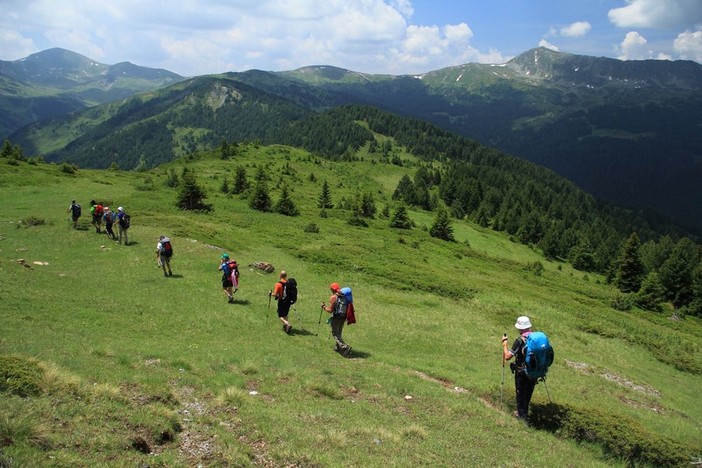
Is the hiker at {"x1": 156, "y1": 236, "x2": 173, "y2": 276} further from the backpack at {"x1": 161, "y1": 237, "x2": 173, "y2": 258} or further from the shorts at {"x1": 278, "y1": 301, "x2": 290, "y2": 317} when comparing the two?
the shorts at {"x1": 278, "y1": 301, "x2": 290, "y2": 317}

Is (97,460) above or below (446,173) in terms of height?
below

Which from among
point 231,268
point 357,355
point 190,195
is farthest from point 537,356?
point 190,195

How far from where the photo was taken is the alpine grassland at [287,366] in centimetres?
959

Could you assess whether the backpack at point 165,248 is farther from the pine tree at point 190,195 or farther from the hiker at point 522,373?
the pine tree at point 190,195

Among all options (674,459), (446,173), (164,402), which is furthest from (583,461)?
(446,173)

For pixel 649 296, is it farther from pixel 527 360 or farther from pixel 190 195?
pixel 190 195

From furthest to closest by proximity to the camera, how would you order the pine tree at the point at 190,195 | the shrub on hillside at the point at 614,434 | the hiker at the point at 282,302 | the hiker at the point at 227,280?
the pine tree at the point at 190,195
the hiker at the point at 227,280
the hiker at the point at 282,302
the shrub on hillside at the point at 614,434

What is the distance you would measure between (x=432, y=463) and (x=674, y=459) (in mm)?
7660

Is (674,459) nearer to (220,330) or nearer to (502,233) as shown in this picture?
(220,330)

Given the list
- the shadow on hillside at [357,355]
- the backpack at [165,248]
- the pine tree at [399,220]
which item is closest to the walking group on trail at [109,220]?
the backpack at [165,248]

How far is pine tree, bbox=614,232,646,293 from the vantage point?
9194cm

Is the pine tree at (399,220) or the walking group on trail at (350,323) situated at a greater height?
the walking group on trail at (350,323)

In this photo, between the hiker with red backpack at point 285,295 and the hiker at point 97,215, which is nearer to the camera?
the hiker with red backpack at point 285,295

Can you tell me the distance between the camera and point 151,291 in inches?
1006
